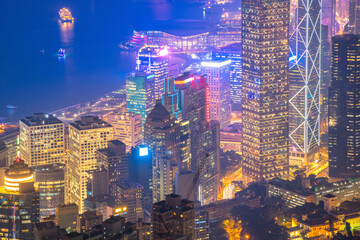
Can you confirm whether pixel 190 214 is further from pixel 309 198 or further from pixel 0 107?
pixel 0 107

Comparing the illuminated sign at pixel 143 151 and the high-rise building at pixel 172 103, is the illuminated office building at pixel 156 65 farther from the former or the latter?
the illuminated sign at pixel 143 151

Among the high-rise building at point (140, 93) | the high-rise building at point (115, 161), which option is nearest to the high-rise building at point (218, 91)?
the high-rise building at point (140, 93)

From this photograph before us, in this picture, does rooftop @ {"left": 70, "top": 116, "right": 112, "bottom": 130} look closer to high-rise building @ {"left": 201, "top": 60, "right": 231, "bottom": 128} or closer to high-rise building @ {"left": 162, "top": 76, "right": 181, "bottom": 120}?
high-rise building @ {"left": 162, "top": 76, "right": 181, "bottom": 120}

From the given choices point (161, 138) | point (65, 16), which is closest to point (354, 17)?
point (161, 138)

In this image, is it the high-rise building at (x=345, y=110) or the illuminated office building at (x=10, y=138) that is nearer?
the high-rise building at (x=345, y=110)

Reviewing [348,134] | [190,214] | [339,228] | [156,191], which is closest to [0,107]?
[156,191]

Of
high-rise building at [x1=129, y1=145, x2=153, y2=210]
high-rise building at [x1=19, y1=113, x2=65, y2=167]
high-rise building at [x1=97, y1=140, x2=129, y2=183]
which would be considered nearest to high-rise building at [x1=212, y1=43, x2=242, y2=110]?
high-rise building at [x1=129, y1=145, x2=153, y2=210]
